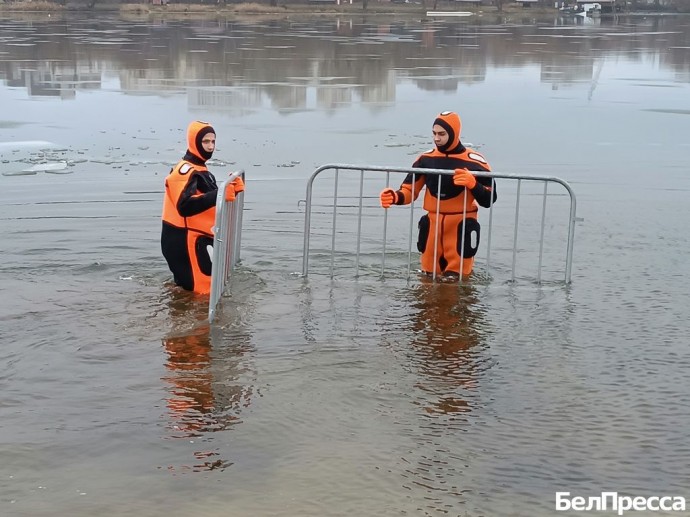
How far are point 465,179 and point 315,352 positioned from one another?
2220 mm

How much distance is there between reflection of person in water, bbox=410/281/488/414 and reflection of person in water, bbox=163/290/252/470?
47.1 inches

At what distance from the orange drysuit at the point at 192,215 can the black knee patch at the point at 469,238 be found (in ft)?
7.22

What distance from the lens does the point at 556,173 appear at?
13.8 m

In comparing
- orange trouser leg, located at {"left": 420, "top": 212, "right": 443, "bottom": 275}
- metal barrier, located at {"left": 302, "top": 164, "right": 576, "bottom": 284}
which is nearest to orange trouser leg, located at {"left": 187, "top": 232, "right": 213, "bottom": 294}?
metal barrier, located at {"left": 302, "top": 164, "right": 576, "bottom": 284}

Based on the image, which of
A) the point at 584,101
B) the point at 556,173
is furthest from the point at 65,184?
the point at 584,101

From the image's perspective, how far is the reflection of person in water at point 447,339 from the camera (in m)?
6.51

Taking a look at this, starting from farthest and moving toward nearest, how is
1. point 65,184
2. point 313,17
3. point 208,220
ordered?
point 313,17
point 65,184
point 208,220

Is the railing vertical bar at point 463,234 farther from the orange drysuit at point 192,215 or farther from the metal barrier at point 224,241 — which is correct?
the orange drysuit at point 192,215

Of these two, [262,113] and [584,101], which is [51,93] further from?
A: [584,101]

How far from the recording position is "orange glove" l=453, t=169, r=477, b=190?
857 cm

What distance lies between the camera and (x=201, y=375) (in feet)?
22.0

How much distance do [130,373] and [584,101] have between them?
16.6 m

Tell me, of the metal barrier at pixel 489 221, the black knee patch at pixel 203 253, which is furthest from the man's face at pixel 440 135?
the black knee patch at pixel 203 253

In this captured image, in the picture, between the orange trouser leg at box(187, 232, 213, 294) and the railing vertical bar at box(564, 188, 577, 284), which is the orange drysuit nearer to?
the orange trouser leg at box(187, 232, 213, 294)
